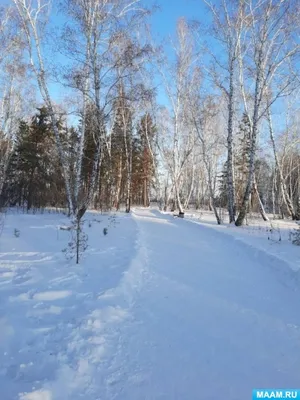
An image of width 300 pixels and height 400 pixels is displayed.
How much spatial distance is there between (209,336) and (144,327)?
76 cm

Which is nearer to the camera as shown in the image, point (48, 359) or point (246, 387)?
point (246, 387)

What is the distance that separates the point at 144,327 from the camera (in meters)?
3.20

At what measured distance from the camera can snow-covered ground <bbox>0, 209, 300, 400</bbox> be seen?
2277mm

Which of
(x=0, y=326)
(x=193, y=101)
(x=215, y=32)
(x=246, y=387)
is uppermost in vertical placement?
(x=215, y=32)

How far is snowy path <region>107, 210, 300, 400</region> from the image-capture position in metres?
2.31

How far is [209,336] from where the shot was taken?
9.99ft

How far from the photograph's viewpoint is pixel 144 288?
4.43 metres

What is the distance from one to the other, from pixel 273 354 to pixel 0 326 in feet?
9.50

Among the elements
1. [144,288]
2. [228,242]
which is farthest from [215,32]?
[144,288]

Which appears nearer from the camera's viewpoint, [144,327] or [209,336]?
[209,336]

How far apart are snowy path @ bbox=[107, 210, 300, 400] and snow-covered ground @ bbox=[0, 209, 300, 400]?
1cm

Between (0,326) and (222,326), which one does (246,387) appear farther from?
(0,326)

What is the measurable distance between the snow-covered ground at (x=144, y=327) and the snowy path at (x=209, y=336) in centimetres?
1

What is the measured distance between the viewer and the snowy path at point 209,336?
2312 mm
